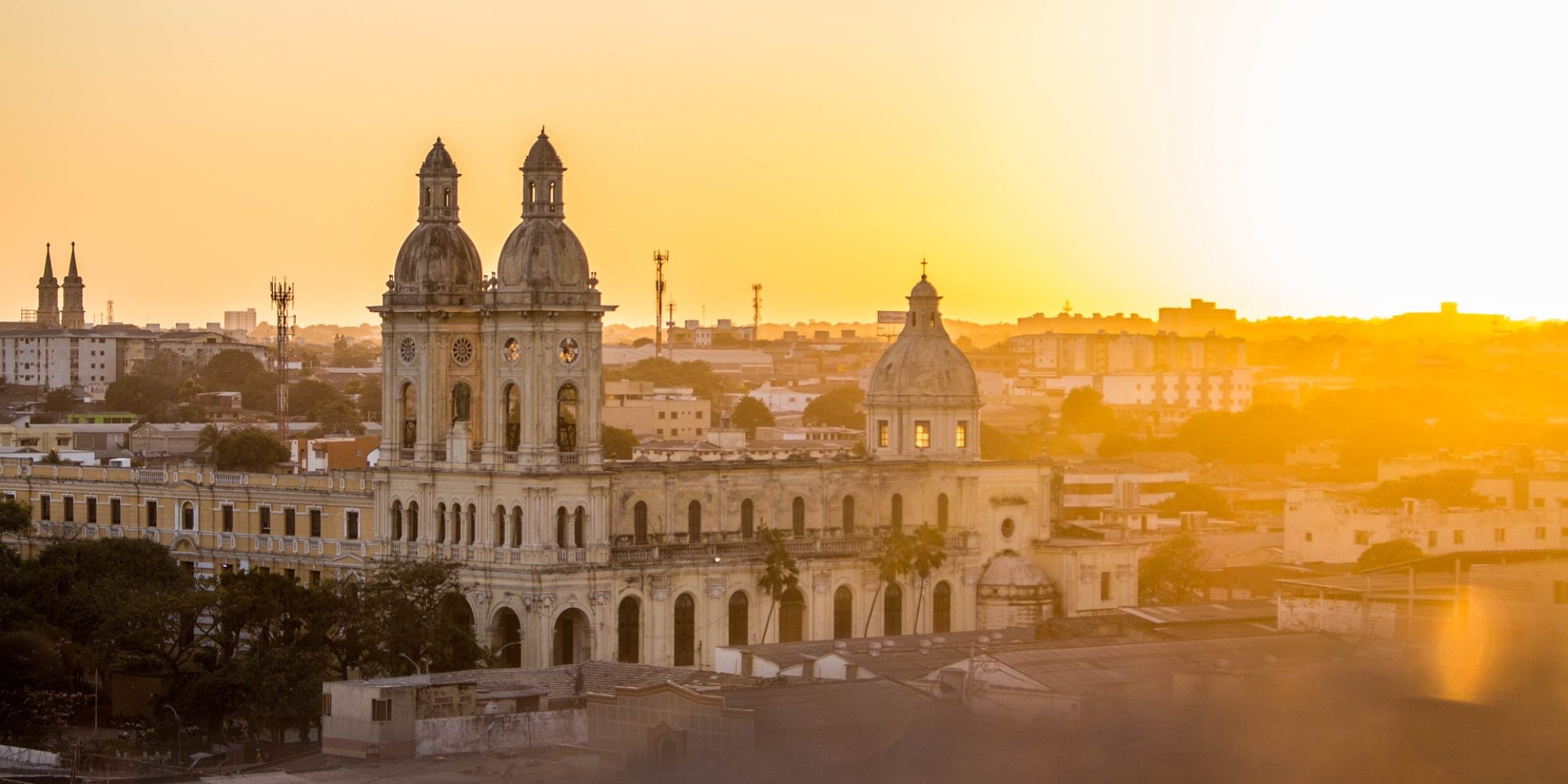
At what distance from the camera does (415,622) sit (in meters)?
91.8

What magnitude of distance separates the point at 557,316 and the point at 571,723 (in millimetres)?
22086

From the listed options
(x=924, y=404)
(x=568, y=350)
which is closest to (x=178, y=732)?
(x=568, y=350)

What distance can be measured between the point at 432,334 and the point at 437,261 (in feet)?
8.26

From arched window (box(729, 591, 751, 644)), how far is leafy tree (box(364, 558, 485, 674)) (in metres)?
9.79

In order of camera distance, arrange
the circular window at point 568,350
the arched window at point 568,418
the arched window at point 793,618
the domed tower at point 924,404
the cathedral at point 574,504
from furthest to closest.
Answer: the domed tower at point 924,404
the arched window at point 793,618
the arched window at point 568,418
the circular window at point 568,350
the cathedral at point 574,504

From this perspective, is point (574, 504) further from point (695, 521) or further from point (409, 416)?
Answer: point (409, 416)

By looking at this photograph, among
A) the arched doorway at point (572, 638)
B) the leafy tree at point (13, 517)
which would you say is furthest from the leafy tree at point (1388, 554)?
the leafy tree at point (13, 517)

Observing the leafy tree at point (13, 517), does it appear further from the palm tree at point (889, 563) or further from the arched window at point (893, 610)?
the arched window at point (893, 610)

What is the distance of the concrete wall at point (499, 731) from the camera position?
78.1 metres

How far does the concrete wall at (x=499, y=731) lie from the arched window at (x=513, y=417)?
20764 millimetres

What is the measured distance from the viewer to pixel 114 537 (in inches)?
4240

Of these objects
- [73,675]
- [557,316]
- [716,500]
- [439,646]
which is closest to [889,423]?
[716,500]

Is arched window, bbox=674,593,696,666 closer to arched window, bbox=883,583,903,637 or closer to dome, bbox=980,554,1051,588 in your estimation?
arched window, bbox=883,583,903,637

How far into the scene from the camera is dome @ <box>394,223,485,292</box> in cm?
10275
